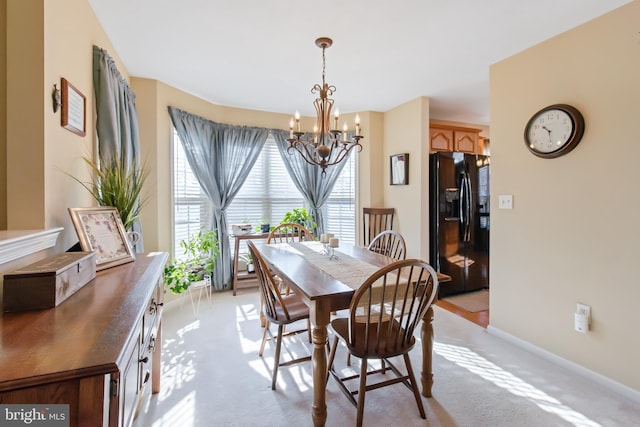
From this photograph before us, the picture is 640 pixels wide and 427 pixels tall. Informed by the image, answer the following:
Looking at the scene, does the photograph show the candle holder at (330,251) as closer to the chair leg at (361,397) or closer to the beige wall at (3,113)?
the chair leg at (361,397)

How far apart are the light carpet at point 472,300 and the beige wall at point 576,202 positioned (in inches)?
28.6

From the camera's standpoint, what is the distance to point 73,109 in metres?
1.71

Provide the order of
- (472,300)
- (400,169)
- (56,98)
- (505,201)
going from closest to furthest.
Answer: (56,98) < (505,201) < (472,300) < (400,169)

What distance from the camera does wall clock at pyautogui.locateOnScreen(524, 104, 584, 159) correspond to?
211cm

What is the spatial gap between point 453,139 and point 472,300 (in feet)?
7.49

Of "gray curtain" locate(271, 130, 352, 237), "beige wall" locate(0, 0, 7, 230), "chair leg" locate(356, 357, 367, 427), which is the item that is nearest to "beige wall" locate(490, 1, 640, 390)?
"chair leg" locate(356, 357, 367, 427)

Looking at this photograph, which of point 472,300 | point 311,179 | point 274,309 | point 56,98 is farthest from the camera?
point 311,179

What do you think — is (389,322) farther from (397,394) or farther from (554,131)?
(554,131)

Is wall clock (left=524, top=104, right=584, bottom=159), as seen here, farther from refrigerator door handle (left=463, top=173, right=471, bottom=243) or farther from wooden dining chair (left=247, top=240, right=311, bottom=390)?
wooden dining chair (left=247, top=240, right=311, bottom=390)

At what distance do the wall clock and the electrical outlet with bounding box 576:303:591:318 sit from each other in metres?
1.11

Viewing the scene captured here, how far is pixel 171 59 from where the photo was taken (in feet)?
8.87

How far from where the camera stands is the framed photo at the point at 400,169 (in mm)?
3867

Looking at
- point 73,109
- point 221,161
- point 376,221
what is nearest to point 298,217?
point 376,221

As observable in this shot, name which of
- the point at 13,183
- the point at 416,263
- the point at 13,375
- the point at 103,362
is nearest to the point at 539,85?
the point at 416,263
